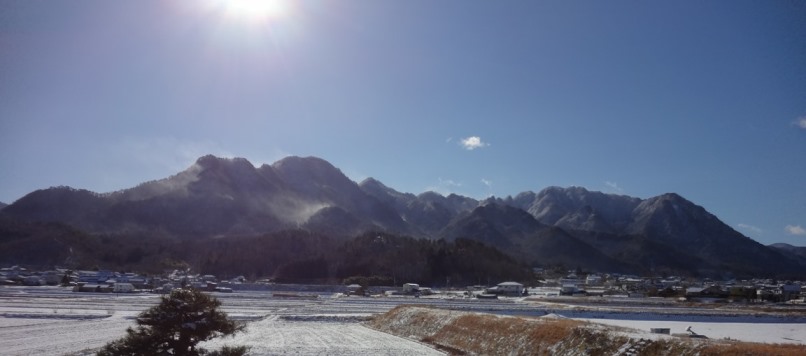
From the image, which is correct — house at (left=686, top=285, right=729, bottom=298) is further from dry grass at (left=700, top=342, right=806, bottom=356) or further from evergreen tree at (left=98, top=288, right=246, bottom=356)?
evergreen tree at (left=98, top=288, right=246, bottom=356)

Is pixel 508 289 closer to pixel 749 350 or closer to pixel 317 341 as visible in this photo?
pixel 317 341

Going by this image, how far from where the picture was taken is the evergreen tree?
14.0 m

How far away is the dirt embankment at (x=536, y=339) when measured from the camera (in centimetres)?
1808

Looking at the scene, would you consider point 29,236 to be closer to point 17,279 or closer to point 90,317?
point 17,279

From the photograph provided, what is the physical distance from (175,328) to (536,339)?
16634 mm

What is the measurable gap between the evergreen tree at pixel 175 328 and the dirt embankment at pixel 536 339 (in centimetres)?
1378

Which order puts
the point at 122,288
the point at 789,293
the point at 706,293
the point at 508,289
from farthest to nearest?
the point at 508,289 < the point at 789,293 < the point at 706,293 < the point at 122,288

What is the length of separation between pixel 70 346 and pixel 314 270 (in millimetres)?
118140

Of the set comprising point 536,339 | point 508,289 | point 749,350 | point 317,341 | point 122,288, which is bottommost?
point 508,289

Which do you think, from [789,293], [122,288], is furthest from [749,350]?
[789,293]

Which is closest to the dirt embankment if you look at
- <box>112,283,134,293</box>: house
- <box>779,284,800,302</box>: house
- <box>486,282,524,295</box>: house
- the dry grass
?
the dry grass

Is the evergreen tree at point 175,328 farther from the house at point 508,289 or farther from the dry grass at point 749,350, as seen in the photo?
the house at point 508,289

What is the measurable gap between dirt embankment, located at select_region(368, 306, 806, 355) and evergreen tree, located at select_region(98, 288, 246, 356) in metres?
13.8

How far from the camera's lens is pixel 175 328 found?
14445 millimetres
